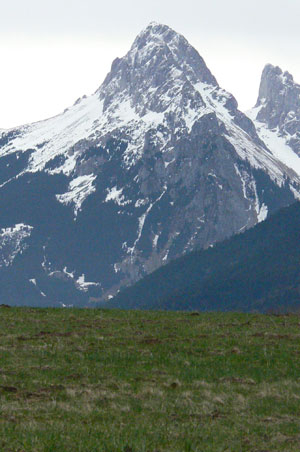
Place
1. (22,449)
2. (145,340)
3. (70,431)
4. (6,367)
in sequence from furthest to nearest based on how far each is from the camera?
(145,340) → (6,367) → (70,431) → (22,449)

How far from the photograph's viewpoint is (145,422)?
2723 cm

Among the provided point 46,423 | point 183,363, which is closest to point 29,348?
point 183,363

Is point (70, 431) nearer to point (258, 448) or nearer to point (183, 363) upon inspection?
→ point (258, 448)

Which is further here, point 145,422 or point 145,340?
point 145,340

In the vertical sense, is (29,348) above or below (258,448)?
above

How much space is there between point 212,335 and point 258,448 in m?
18.0

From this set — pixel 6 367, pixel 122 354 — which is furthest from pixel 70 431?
pixel 122 354

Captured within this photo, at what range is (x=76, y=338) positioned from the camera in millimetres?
40906

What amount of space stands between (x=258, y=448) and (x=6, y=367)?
1218 centimetres

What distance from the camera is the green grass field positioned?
83.1 ft

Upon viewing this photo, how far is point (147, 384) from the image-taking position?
32.5 meters

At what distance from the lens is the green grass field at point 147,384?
25.3m

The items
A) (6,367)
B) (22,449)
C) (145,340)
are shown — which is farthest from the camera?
(145,340)

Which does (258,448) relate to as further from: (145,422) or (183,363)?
(183,363)
